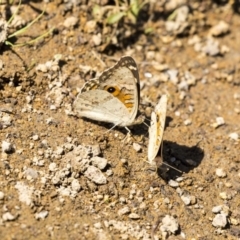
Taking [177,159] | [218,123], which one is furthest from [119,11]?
[177,159]

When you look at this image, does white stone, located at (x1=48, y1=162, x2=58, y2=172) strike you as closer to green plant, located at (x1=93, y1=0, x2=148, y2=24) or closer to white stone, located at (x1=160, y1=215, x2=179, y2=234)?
white stone, located at (x1=160, y1=215, x2=179, y2=234)

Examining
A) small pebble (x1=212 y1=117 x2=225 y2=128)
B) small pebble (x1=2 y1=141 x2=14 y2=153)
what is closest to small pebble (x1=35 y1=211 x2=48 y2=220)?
small pebble (x1=2 y1=141 x2=14 y2=153)

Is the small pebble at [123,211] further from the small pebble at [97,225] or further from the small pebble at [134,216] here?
the small pebble at [97,225]

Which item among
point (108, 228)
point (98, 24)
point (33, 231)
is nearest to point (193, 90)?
point (98, 24)

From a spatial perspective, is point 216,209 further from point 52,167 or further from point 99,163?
point 52,167

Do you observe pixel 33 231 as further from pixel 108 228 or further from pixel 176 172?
pixel 176 172

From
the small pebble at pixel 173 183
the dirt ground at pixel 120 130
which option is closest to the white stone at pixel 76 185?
the dirt ground at pixel 120 130
